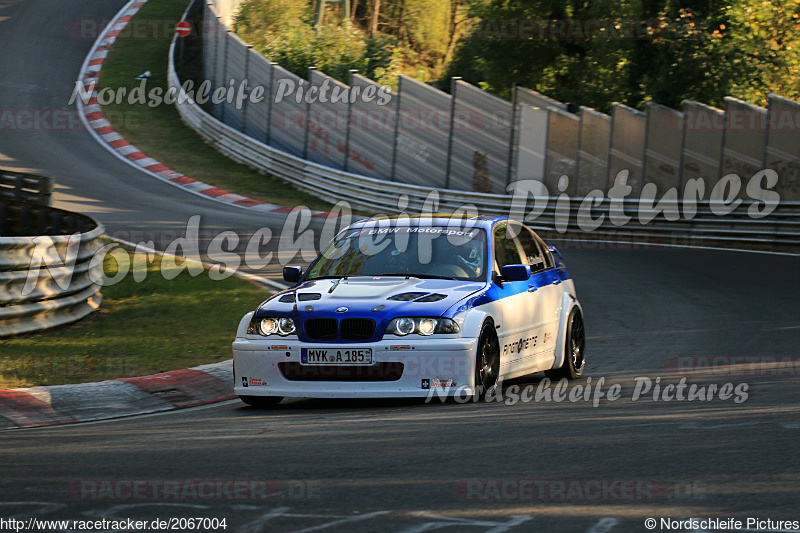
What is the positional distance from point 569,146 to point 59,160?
14941mm

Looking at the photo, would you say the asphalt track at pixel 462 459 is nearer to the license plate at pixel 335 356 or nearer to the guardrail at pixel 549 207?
the license plate at pixel 335 356

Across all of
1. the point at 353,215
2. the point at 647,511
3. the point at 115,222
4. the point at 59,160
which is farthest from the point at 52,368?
the point at 59,160

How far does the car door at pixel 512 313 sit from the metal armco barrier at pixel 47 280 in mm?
5614

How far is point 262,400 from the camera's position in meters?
8.83

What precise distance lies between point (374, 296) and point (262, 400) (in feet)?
4.35

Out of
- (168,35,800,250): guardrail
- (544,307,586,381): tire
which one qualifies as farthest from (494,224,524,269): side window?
(168,35,800,250): guardrail

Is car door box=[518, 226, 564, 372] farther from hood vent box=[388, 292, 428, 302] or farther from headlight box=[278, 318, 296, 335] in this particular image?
headlight box=[278, 318, 296, 335]

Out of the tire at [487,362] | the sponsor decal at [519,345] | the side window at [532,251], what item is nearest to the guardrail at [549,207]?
the side window at [532,251]

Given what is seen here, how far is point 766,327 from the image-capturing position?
12633 millimetres

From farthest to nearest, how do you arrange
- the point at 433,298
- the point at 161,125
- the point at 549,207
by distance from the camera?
the point at 161,125 < the point at 549,207 < the point at 433,298

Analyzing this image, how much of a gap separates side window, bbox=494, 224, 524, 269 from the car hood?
22.9 inches

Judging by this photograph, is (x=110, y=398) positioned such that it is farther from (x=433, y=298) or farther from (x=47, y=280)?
(x=47, y=280)

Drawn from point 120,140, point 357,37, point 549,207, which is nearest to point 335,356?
point 549,207

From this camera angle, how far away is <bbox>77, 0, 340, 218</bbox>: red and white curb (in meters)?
27.9
